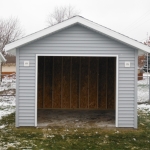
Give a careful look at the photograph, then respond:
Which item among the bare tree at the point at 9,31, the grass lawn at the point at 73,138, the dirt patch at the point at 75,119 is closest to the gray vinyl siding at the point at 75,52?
the grass lawn at the point at 73,138

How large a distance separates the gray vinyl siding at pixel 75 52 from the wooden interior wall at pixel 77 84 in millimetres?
3900

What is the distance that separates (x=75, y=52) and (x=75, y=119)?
256cm

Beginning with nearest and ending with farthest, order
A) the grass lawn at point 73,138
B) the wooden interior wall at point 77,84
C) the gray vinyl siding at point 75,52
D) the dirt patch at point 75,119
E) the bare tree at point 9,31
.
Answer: the grass lawn at point 73,138, the gray vinyl siding at point 75,52, the dirt patch at point 75,119, the wooden interior wall at point 77,84, the bare tree at point 9,31

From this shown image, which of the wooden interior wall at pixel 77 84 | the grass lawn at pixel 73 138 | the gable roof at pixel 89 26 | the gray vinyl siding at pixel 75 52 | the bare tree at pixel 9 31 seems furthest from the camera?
the bare tree at pixel 9 31

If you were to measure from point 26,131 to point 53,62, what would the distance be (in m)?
4.95

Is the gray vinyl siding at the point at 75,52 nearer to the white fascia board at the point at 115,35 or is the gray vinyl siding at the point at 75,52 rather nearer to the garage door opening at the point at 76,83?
the white fascia board at the point at 115,35

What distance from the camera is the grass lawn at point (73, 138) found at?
20.9ft

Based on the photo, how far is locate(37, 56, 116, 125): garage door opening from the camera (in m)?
12.1

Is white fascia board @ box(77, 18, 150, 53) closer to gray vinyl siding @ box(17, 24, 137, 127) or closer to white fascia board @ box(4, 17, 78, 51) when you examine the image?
gray vinyl siding @ box(17, 24, 137, 127)

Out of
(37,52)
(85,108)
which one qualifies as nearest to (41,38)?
(37,52)

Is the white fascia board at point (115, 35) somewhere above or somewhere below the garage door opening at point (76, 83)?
above

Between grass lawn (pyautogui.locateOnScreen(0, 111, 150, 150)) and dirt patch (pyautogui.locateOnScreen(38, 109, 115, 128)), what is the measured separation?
1.86 feet

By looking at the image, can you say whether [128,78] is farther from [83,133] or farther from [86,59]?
[86,59]

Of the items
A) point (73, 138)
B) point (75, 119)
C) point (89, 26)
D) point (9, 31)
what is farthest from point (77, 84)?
point (9, 31)
